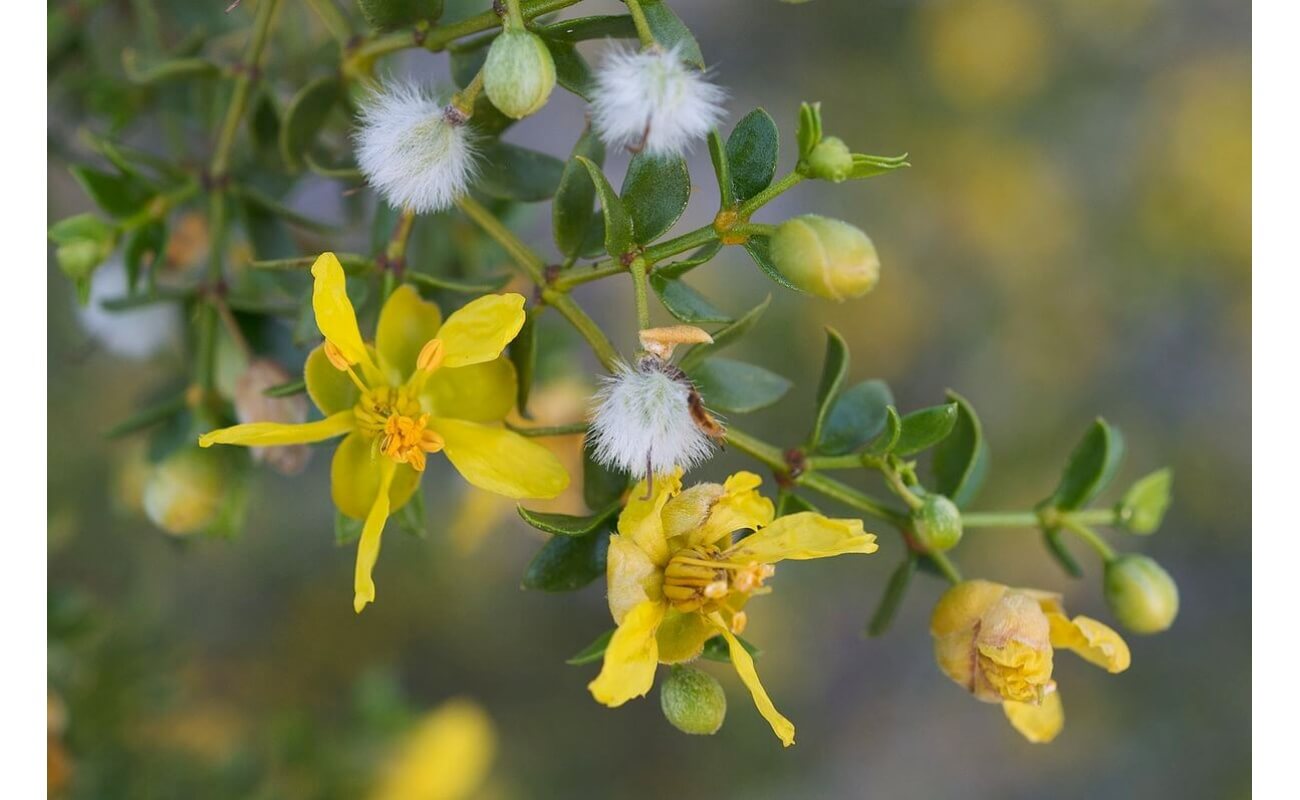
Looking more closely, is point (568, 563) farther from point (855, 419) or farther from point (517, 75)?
point (517, 75)

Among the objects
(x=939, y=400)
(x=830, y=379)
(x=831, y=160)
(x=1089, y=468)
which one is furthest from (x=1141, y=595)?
(x=939, y=400)

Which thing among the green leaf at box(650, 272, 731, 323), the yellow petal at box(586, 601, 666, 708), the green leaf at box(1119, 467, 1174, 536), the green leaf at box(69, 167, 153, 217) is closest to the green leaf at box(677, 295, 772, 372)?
the green leaf at box(650, 272, 731, 323)

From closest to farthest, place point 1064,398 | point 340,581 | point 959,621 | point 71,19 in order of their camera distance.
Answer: point 959,621
point 71,19
point 340,581
point 1064,398

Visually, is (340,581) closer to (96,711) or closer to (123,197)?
(96,711)

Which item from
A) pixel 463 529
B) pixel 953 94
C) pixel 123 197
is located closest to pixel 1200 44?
pixel 953 94

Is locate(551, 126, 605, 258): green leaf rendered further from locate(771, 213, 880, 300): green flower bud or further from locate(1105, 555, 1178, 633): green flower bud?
locate(1105, 555, 1178, 633): green flower bud
